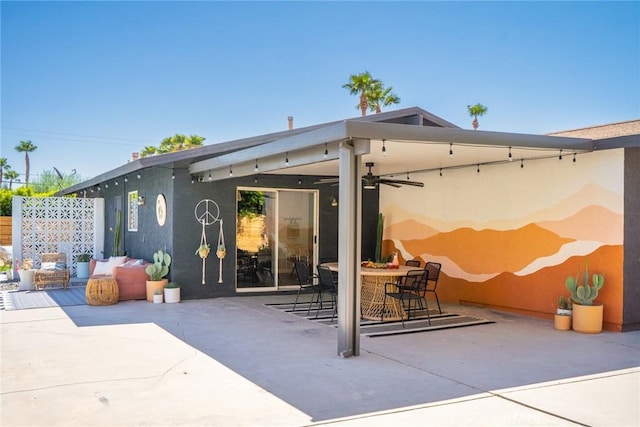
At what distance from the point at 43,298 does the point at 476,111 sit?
19.4 metres

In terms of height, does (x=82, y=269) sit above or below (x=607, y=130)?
below

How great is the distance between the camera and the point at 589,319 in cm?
743

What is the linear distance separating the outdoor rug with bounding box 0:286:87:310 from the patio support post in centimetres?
569

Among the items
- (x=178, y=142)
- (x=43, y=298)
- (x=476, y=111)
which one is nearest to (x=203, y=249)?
(x=43, y=298)

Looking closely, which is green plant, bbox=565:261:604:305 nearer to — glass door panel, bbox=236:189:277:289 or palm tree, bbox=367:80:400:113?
glass door panel, bbox=236:189:277:289

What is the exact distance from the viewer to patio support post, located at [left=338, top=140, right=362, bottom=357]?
6023mm

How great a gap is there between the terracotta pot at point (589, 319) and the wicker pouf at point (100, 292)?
727 centimetres

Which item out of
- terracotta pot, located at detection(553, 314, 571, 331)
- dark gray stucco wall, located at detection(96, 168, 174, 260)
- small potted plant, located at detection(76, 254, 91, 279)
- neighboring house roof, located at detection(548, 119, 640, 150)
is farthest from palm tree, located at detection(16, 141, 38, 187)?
terracotta pot, located at detection(553, 314, 571, 331)

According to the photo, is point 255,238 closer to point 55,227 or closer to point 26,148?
point 55,227

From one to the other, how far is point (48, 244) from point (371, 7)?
31.3ft

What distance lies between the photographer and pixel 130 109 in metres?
27.6

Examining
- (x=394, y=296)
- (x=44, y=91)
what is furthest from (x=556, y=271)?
(x=44, y=91)

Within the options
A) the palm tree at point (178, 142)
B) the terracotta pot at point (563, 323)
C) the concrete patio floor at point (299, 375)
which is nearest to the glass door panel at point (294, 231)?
the concrete patio floor at point (299, 375)

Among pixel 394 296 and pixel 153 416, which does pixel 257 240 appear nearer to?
pixel 394 296
